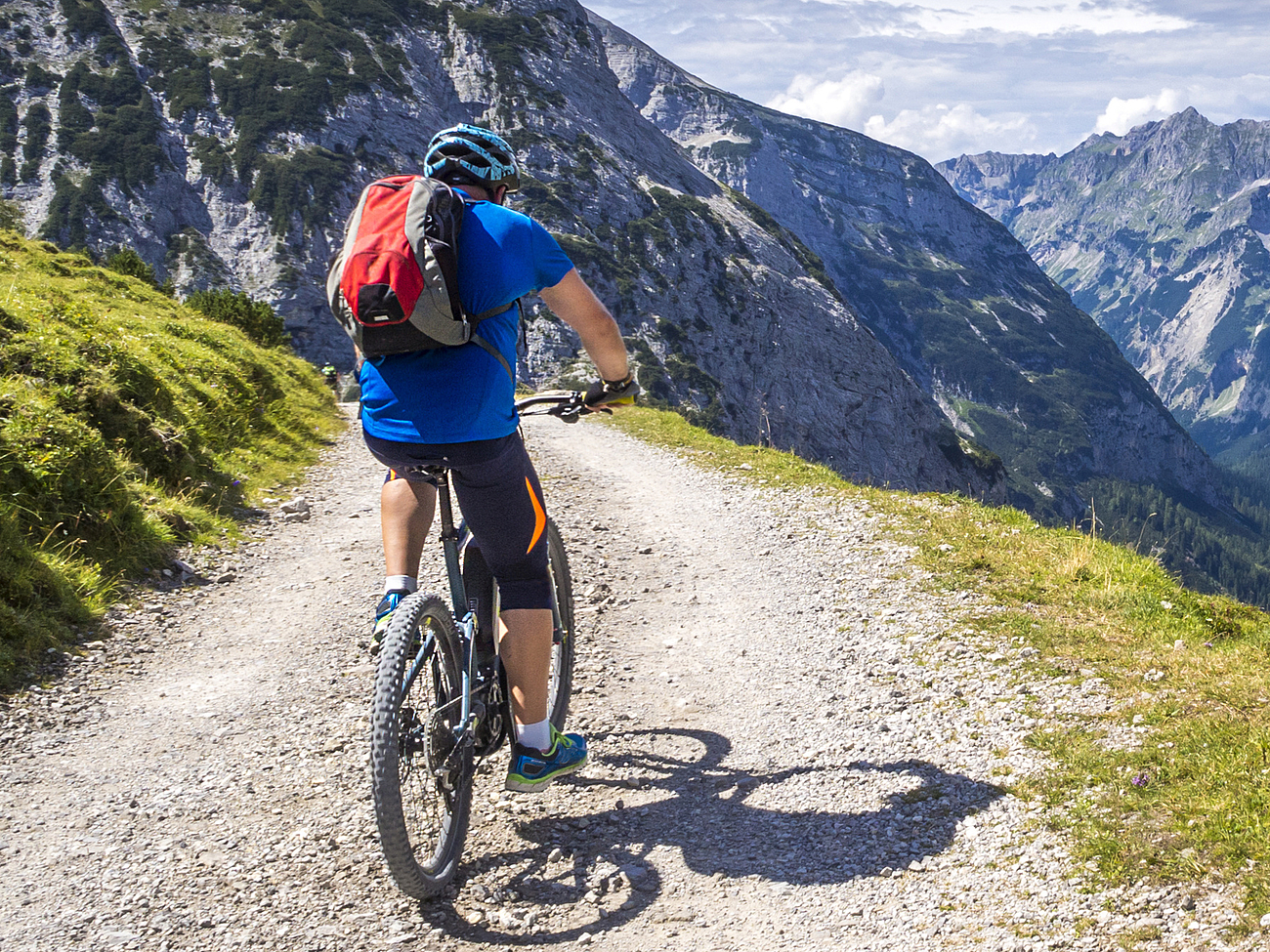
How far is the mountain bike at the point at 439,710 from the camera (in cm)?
346

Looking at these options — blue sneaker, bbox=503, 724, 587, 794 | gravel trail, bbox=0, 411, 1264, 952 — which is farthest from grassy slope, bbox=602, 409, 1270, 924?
blue sneaker, bbox=503, 724, 587, 794

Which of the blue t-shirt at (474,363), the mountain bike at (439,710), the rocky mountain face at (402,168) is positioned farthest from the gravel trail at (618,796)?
the rocky mountain face at (402,168)

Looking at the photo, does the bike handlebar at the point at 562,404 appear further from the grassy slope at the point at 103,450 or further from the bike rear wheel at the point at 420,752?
the grassy slope at the point at 103,450

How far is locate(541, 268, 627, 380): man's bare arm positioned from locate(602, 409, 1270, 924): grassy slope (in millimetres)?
3401

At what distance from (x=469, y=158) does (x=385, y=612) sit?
2307 millimetres

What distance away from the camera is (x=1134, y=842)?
3.86 metres

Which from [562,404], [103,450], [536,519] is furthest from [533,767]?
[103,450]

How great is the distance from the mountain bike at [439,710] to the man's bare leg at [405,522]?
0.18 m

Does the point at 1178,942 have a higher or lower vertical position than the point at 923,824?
higher

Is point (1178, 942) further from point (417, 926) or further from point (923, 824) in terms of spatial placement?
point (417, 926)

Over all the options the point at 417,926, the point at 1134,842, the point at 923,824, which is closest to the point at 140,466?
the point at 417,926

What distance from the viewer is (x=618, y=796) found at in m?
4.98

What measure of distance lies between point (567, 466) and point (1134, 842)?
43.1 feet

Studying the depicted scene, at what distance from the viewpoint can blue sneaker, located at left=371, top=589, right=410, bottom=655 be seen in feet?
12.9
